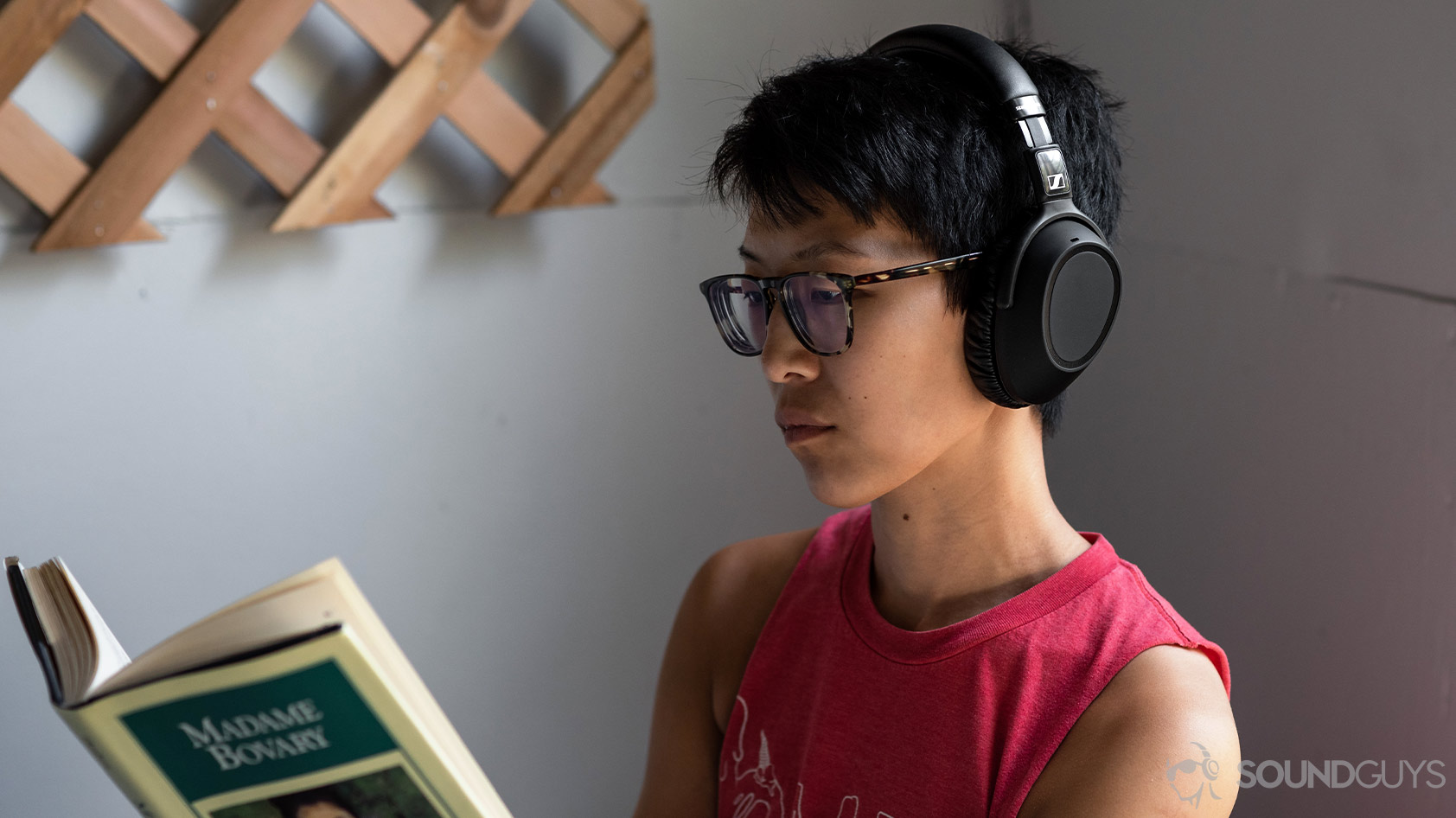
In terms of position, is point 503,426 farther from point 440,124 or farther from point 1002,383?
point 1002,383

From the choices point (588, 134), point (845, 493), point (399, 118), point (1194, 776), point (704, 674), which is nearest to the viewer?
point (1194, 776)

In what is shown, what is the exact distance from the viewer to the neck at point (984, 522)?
0.76 meters

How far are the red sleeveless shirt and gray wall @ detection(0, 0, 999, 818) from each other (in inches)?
22.2

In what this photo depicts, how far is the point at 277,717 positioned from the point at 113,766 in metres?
0.09

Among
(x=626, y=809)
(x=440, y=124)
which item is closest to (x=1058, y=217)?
(x=440, y=124)

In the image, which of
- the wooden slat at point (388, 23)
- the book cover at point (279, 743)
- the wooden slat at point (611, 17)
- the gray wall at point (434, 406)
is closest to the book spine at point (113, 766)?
the book cover at point (279, 743)

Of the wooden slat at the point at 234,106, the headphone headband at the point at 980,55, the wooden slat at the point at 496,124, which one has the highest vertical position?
the headphone headband at the point at 980,55

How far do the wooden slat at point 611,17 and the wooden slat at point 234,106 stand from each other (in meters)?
0.32

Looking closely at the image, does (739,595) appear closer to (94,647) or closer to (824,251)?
(824,251)

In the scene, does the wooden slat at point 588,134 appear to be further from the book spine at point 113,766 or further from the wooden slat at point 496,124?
the book spine at point 113,766

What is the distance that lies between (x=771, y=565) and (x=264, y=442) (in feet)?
1.93

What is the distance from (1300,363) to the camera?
980mm

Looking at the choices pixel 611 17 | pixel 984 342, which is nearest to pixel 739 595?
pixel 984 342

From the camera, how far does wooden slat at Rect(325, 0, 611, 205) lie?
1.14m
